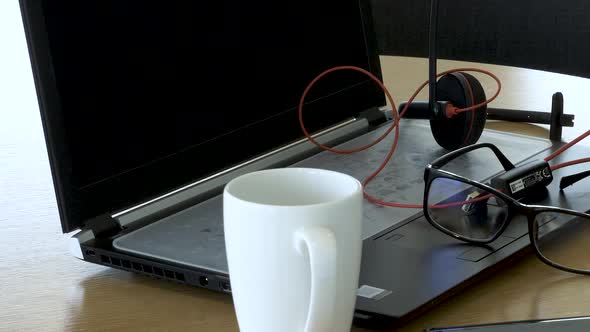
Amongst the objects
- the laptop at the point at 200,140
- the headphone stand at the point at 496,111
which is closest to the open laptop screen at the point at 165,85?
the laptop at the point at 200,140

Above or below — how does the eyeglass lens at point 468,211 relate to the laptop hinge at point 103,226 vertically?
below

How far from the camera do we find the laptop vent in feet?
2.16

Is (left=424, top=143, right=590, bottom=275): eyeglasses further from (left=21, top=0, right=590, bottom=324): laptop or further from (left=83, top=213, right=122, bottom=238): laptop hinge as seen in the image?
(left=83, top=213, right=122, bottom=238): laptop hinge

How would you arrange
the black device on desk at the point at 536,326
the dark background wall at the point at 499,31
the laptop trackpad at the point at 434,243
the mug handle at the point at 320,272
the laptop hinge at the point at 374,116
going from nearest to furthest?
the mug handle at the point at 320,272 < the black device on desk at the point at 536,326 < the laptop trackpad at the point at 434,243 < the laptop hinge at the point at 374,116 < the dark background wall at the point at 499,31

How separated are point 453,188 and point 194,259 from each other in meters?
0.27

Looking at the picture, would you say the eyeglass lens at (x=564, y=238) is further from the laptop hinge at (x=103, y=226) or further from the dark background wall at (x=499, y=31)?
the dark background wall at (x=499, y=31)

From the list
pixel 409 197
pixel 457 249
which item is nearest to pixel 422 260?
pixel 457 249

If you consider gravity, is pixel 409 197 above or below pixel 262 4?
below

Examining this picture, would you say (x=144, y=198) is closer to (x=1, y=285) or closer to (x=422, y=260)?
(x=1, y=285)

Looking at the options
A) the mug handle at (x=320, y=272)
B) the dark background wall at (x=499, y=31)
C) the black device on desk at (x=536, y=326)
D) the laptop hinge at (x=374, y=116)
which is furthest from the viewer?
the dark background wall at (x=499, y=31)

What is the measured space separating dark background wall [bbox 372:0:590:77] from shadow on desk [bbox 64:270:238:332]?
4.26ft

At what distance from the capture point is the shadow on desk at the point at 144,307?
0.62 meters

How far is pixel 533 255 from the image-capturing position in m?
0.72

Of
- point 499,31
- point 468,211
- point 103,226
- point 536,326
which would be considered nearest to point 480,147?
point 468,211
